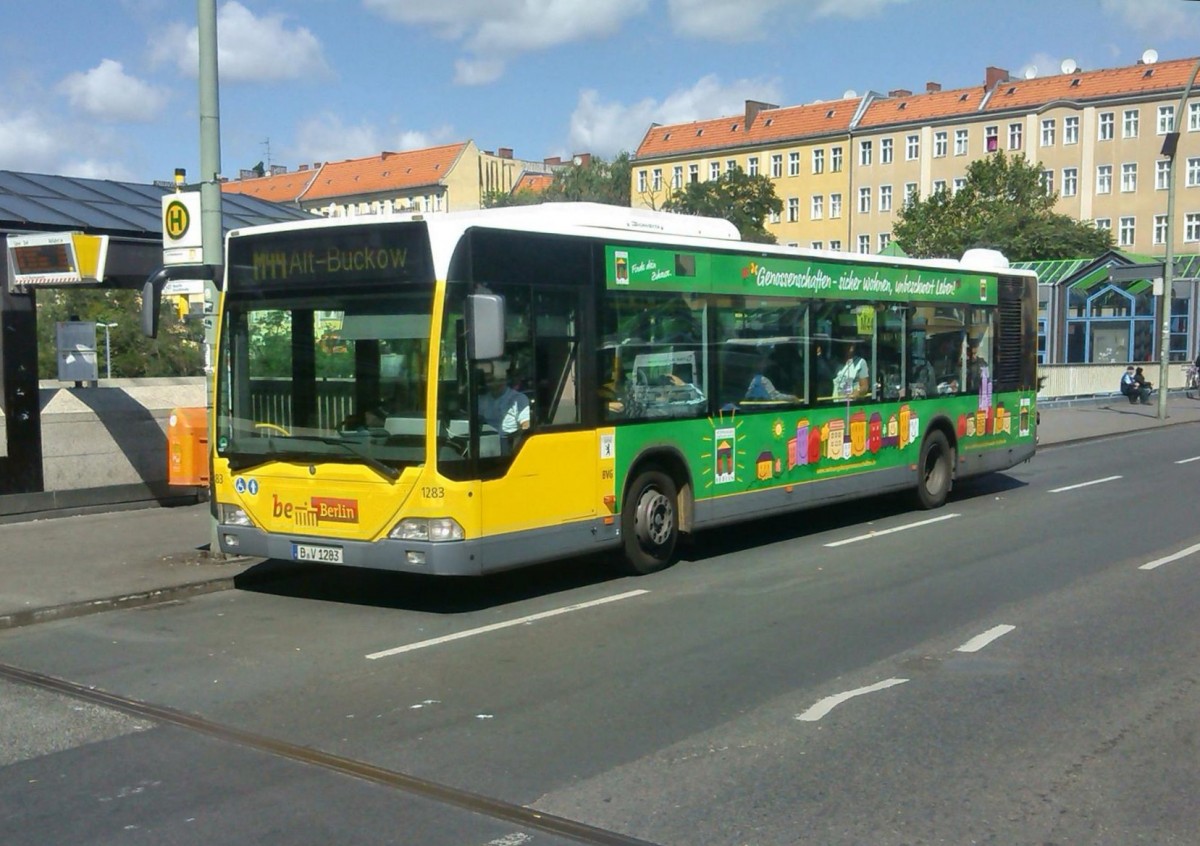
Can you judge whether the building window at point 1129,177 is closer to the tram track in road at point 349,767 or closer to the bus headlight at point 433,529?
the bus headlight at point 433,529

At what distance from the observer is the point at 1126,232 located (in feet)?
280

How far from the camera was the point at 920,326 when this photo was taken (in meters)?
15.7

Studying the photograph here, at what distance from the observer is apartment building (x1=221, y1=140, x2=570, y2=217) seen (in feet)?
387

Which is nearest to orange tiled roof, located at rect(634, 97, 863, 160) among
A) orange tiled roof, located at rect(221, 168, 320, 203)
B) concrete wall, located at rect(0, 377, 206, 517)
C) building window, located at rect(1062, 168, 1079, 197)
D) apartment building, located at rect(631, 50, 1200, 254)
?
apartment building, located at rect(631, 50, 1200, 254)

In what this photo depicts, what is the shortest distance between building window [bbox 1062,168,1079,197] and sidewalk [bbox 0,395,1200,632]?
268 ft

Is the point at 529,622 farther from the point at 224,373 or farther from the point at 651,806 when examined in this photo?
the point at 651,806

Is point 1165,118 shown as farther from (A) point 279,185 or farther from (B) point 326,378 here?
(A) point 279,185

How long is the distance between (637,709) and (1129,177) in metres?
86.4

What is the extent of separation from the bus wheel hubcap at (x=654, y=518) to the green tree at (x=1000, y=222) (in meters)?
62.7

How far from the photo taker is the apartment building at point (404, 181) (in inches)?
4638

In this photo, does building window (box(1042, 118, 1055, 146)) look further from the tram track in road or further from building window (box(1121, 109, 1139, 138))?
the tram track in road

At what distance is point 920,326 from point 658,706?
9666 millimetres

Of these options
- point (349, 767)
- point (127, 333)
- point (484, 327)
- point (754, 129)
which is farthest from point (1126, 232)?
point (349, 767)

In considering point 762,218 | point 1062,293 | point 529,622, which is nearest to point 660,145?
point 762,218
